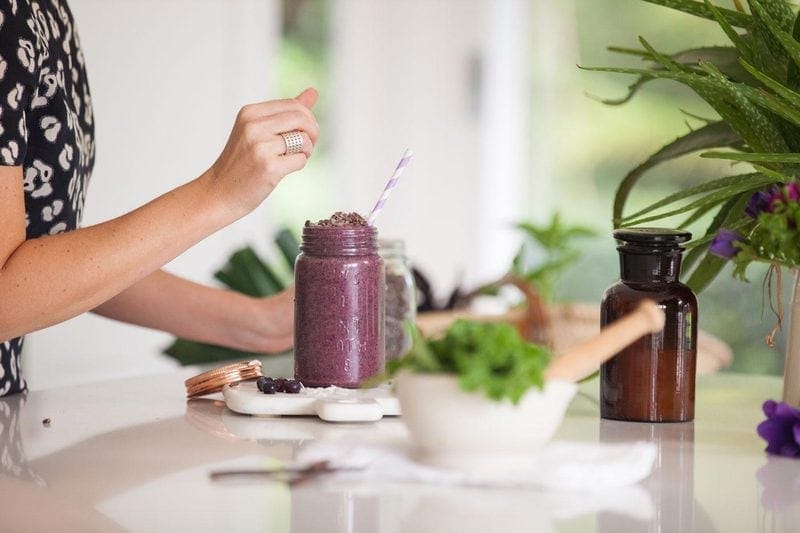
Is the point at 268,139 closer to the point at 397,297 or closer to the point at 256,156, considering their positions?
the point at 256,156

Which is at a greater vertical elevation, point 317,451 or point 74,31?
point 74,31

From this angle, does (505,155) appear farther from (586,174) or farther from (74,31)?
(74,31)

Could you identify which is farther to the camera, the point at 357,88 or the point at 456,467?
the point at 357,88

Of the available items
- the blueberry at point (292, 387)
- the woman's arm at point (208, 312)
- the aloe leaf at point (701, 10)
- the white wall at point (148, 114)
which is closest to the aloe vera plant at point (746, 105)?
the aloe leaf at point (701, 10)

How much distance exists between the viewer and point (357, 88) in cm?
446

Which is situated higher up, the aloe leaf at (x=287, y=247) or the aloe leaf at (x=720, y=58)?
the aloe leaf at (x=720, y=58)

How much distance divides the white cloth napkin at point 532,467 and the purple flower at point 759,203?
0.28 meters

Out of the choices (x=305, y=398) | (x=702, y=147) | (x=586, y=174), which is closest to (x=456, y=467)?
(x=305, y=398)

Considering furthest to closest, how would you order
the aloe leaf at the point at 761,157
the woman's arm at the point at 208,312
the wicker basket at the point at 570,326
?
the wicker basket at the point at 570,326
the woman's arm at the point at 208,312
the aloe leaf at the point at 761,157

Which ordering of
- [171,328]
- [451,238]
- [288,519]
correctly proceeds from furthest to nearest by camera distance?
[451,238], [171,328], [288,519]

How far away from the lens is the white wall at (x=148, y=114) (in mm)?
2932

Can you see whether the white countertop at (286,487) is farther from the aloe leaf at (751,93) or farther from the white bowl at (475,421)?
the aloe leaf at (751,93)

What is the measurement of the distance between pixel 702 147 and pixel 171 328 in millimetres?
745

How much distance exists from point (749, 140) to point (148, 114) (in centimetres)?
230
